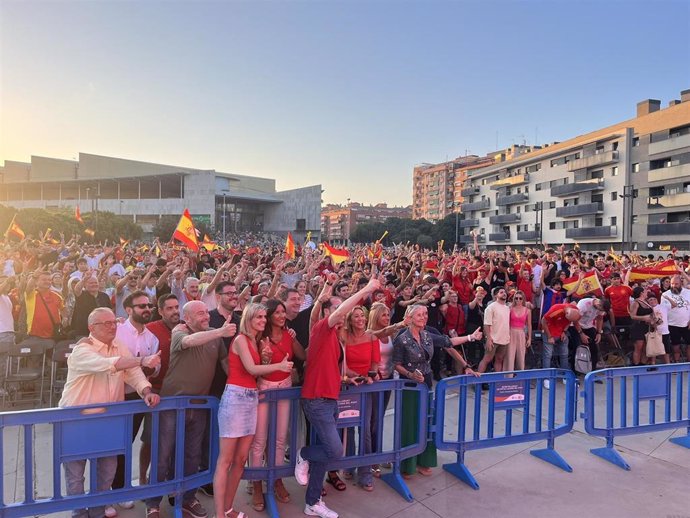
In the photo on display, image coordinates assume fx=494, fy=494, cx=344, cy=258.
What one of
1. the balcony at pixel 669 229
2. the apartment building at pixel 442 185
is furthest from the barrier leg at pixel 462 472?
the apartment building at pixel 442 185

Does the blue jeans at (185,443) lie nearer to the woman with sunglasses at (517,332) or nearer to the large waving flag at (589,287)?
the woman with sunglasses at (517,332)

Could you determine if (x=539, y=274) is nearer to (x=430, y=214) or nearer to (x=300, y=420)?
(x=300, y=420)

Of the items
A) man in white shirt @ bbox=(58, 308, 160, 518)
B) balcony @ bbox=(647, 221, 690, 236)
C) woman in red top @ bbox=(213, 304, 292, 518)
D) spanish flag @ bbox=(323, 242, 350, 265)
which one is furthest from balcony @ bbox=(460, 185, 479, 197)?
man in white shirt @ bbox=(58, 308, 160, 518)

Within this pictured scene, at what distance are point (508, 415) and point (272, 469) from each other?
8.53ft

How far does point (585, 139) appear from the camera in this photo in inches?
2237

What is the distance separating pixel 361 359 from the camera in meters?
4.69

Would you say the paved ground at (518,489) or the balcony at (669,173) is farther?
the balcony at (669,173)

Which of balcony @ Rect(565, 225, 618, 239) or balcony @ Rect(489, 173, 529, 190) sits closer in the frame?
balcony @ Rect(565, 225, 618, 239)

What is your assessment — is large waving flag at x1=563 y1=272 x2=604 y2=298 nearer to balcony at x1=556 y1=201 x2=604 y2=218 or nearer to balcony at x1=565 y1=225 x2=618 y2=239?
balcony at x1=565 y1=225 x2=618 y2=239

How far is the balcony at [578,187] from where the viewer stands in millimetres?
54875

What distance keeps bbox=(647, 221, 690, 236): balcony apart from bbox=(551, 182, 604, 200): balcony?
8115mm

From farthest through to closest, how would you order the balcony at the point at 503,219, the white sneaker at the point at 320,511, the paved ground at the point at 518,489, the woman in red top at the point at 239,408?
1. the balcony at the point at 503,219
2. the paved ground at the point at 518,489
3. the white sneaker at the point at 320,511
4. the woman in red top at the point at 239,408

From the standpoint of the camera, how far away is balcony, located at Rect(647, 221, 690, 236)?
44844 mm

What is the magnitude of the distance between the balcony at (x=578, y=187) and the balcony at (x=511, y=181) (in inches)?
233
